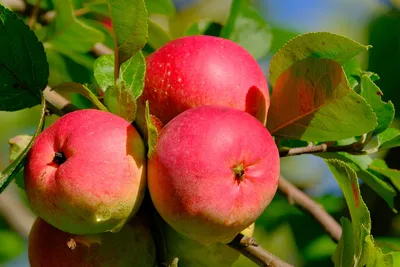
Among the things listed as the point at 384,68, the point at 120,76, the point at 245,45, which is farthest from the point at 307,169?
the point at 120,76

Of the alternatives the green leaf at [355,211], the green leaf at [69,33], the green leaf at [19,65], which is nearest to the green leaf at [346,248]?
the green leaf at [355,211]

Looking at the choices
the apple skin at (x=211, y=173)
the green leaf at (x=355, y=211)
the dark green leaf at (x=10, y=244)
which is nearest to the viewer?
the apple skin at (x=211, y=173)

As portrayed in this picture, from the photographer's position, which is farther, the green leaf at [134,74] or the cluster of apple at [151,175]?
the green leaf at [134,74]

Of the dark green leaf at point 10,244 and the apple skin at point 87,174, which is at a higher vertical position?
the apple skin at point 87,174

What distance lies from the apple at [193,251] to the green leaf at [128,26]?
0.24 meters

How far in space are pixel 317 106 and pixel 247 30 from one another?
1.42 ft

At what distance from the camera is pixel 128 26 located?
1.00 metres

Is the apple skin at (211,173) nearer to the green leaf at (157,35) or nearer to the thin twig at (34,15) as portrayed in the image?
the green leaf at (157,35)

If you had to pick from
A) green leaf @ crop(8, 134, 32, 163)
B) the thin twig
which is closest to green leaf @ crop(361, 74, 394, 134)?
green leaf @ crop(8, 134, 32, 163)

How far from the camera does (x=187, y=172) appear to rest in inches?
34.4

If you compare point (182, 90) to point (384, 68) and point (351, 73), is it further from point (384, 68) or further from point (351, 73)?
point (384, 68)

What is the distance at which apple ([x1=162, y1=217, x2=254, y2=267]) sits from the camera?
1.02m

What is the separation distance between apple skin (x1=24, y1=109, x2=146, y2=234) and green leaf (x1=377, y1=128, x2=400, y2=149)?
17.8 inches

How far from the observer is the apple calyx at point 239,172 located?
0.88 metres
